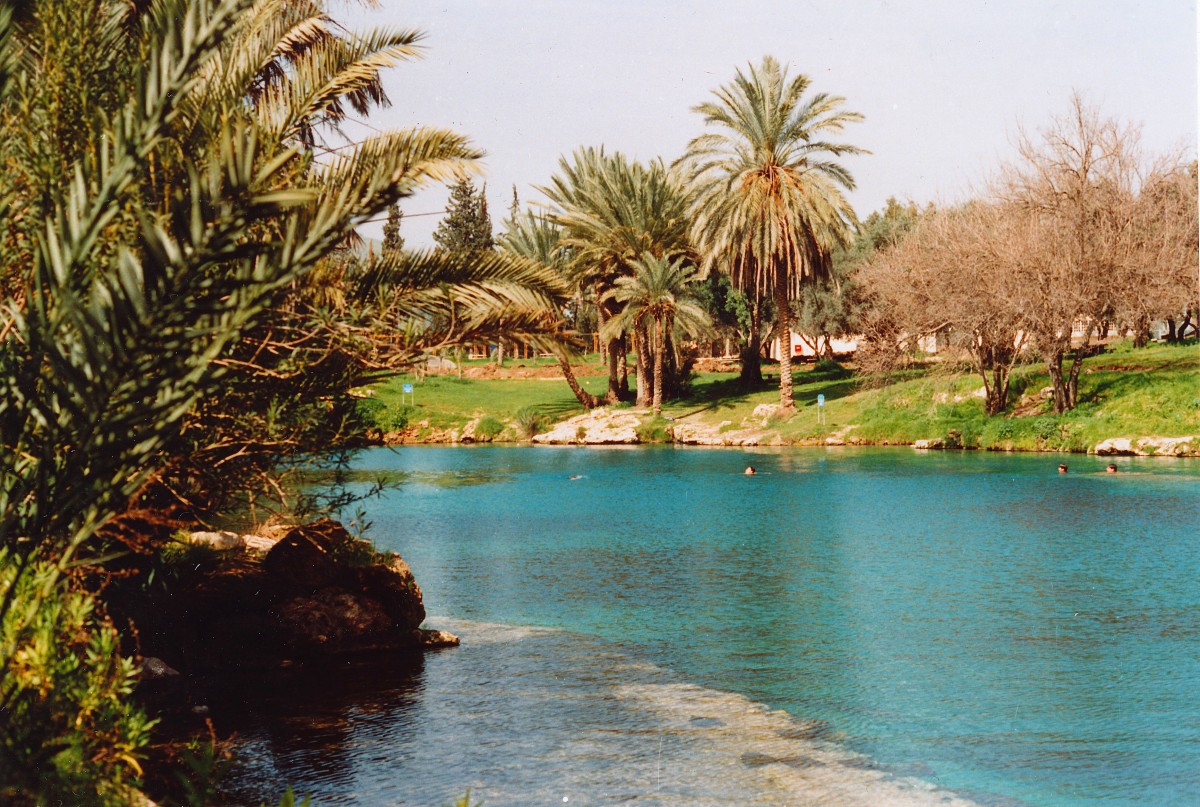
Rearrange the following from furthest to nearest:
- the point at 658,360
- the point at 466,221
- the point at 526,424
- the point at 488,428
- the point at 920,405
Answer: the point at 466,221
the point at 488,428
the point at 526,424
the point at 658,360
the point at 920,405


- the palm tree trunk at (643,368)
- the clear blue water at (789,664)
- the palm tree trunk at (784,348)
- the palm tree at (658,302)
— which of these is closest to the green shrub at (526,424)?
the palm tree trunk at (643,368)

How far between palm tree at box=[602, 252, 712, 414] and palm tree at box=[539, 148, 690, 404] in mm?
995

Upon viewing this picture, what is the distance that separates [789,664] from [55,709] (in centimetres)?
896

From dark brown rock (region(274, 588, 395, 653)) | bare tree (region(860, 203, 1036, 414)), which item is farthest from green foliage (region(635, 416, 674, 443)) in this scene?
dark brown rock (region(274, 588, 395, 653))

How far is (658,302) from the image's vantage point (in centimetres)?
4741

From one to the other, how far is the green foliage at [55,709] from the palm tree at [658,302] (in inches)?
1641

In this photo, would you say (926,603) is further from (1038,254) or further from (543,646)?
(1038,254)

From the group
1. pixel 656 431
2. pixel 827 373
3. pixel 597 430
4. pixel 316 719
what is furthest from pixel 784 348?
pixel 316 719

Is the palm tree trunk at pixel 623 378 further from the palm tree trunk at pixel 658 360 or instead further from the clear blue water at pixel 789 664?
the clear blue water at pixel 789 664

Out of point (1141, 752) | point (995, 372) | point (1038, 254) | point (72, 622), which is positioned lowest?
point (1141, 752)

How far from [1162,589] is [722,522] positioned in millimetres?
9608

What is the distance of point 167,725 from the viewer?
32.0 ft

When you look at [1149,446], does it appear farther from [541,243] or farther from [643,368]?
[541,243]

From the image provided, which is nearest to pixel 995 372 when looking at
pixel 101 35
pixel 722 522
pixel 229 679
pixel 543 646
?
pixel 722 522
